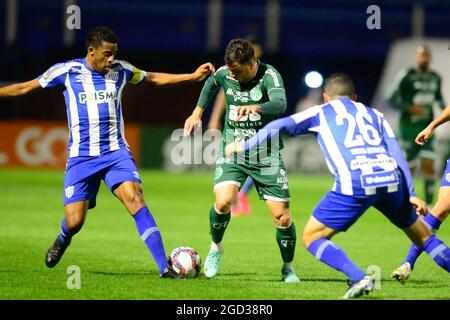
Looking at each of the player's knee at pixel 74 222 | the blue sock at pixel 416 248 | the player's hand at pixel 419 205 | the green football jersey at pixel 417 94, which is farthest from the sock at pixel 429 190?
the player's hand at pixel 419 205

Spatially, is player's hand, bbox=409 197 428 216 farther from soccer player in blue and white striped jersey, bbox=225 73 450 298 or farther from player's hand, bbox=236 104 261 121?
player's hand, bbox=236 104 261 121

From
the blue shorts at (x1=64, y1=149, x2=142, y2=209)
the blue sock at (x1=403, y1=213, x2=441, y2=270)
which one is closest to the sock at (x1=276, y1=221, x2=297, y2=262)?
the blue sock at (x1=403, y1=213, x2=441, y2=270)

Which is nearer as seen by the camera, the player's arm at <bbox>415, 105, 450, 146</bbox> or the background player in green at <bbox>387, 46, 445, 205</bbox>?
the player's arm at <bbox>415, 105, 450, 146</bbox>

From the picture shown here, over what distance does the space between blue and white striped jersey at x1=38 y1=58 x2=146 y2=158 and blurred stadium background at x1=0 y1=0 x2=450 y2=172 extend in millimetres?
14815

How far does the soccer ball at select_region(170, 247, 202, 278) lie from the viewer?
8359mm

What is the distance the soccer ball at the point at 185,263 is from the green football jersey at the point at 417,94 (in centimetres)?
739

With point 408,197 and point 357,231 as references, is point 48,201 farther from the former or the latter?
point 408,197

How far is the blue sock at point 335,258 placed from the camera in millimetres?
7098

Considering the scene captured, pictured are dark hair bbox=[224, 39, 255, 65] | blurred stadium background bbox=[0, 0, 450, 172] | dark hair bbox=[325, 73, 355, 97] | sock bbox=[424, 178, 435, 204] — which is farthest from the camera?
blurred stadium background bbox=[0, 0, 450, 172]

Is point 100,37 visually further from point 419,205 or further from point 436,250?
point 436,250

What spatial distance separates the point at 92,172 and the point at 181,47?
20.4 m

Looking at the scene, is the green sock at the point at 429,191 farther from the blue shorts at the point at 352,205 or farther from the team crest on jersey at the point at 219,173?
the blue shorts at the point at 352,205

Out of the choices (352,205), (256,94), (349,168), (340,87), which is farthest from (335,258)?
(256,94)
